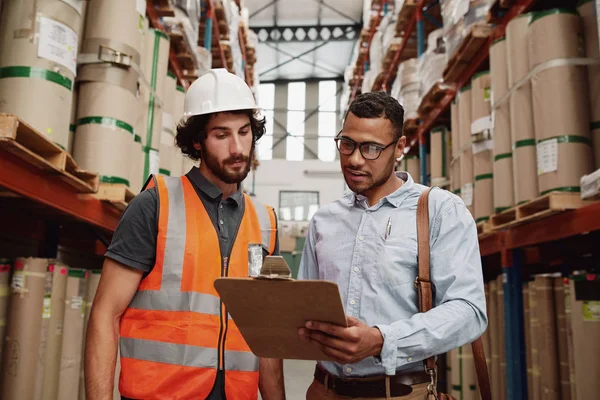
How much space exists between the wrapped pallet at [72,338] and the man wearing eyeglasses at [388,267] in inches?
101

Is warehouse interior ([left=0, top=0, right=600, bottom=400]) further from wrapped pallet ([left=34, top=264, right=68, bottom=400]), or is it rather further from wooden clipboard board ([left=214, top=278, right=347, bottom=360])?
wooden clipboard board ([left=214, top=278, right=347, bottom=360])

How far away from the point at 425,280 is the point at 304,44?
1891 cm

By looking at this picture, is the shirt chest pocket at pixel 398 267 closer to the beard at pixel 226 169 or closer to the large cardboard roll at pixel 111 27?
the beard at pixel 226 169

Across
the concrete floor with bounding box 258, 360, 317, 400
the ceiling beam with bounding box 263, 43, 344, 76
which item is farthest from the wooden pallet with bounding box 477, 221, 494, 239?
the ceiling beam with bounding box 263, 43, 344, 76

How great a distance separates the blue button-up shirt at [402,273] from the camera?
1720mm

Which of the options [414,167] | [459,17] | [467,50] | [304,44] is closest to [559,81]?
[467,50]

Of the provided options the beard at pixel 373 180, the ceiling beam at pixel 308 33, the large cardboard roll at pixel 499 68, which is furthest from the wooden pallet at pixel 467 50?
the ceiling beam at pixel 308 33

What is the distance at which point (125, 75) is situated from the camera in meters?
3.88

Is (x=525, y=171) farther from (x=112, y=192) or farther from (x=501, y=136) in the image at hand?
(x=112, y=192)

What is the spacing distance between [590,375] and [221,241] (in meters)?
2.74

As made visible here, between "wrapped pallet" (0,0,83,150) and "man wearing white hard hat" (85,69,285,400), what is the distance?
3.95ft

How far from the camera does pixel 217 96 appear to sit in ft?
7.44

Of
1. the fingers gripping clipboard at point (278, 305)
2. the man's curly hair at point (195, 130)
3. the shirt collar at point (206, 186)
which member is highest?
the man's curly hair at point (195, 130)

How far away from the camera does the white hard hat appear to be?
2266 millimetres
